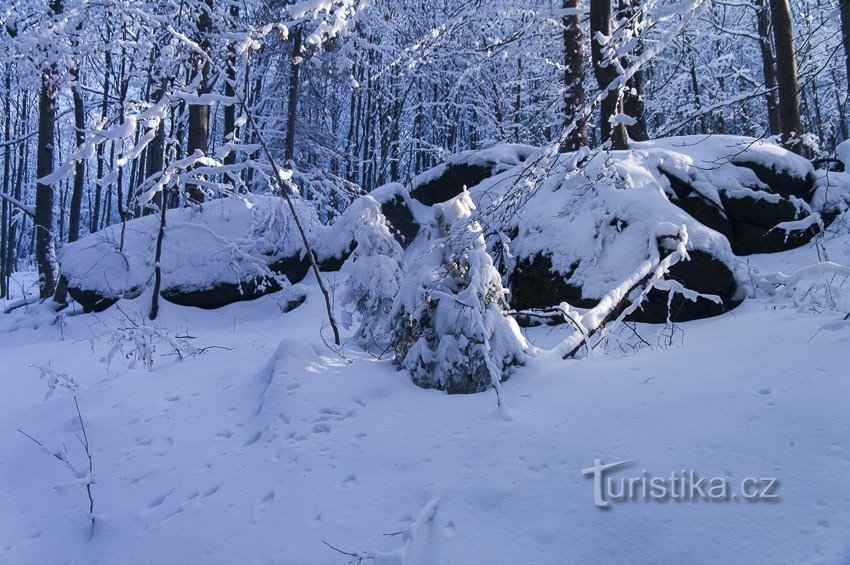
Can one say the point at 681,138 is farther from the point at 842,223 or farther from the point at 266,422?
the point at 266,422

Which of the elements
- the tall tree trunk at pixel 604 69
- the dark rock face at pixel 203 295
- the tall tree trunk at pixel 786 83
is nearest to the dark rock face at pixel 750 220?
the tall tree trunk at pixel 604 69

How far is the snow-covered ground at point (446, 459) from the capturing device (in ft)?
6.23

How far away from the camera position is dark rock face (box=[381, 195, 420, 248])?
11.3 meters

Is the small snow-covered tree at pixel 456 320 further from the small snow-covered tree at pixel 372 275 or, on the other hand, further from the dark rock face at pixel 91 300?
the dark rock face at pixel 91 300

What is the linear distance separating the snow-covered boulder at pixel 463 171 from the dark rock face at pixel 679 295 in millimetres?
5210

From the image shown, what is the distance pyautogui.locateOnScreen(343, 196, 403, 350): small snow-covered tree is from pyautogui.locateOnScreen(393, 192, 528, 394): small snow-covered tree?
3.50ft

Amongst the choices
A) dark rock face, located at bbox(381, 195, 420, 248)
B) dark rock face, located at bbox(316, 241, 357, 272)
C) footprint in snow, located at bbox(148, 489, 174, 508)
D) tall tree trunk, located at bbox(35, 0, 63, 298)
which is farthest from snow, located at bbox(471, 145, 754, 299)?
tall tree trunk, located at bbox(35, 0, 63, 298)

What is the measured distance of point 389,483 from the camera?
246 cm

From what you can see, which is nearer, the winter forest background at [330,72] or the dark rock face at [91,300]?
the winter forest background at [330,72]

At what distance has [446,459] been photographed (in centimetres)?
258

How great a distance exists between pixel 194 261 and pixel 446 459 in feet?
30.2

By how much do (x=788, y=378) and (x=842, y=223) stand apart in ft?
19.2

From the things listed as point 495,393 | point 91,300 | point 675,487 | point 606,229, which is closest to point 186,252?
point 91,300

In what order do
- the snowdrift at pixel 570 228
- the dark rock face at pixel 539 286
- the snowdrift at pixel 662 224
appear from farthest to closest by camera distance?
1. the dark rock face at pixel 539 286
2. the snowdrift at pixel 662 224
3. the snowdrift at pixel 570 228
